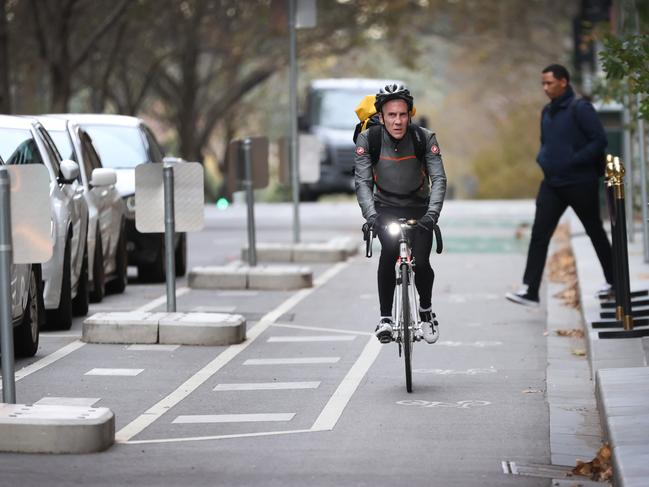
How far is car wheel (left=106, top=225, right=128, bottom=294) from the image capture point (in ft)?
56.2

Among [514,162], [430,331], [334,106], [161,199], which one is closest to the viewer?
[430,331]

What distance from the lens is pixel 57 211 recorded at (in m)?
13.5

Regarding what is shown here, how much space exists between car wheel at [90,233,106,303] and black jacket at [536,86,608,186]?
3.89 meters

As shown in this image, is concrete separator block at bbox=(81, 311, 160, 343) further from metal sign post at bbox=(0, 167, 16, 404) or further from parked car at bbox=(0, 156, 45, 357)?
metal sign post at bbox=(0, 167, 16, 404)

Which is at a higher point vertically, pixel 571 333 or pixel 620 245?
pixel 620 245

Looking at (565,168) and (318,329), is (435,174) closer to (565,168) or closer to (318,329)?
(318,329)

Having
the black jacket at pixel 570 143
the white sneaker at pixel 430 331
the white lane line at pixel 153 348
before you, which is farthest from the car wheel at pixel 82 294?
the white sneaker at pixel 430 331

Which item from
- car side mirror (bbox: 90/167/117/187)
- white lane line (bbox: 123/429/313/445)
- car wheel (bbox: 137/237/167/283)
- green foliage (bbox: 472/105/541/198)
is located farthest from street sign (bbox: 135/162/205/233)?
green foliage (bbox: 472/105/541/198)

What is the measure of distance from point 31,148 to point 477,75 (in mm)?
64816

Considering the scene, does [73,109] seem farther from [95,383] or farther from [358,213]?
[95,383]

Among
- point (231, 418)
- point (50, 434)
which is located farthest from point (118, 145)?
point (50, 434)

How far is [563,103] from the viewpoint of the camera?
1455cm

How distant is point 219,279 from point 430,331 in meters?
6.57

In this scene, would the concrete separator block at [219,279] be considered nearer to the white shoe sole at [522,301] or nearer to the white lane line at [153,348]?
the white shoe sole at [522,301]
